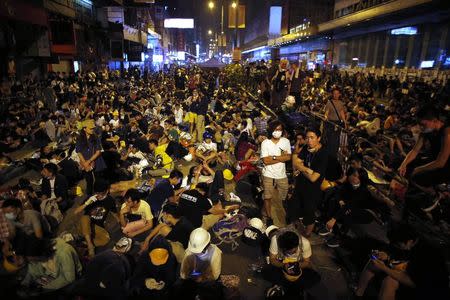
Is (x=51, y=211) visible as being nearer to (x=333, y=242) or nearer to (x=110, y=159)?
(x=110, y=159)

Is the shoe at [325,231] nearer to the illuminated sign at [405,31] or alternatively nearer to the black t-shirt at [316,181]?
the black t-shirt at [316,181]

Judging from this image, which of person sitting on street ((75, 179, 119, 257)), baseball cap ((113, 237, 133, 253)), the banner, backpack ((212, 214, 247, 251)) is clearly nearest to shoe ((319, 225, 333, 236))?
backpack ((212, 214, 247, 251))

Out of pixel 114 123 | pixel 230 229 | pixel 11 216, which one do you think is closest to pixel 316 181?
pixel 230 229

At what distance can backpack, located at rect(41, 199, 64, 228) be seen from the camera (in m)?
6.30

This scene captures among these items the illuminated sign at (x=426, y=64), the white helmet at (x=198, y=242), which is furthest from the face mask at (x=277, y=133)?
the illuminated sign at (x=426, y=64)

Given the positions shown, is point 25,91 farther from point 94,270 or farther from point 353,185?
point 353,185

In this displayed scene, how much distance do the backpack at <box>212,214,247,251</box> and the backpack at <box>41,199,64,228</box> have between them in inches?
119

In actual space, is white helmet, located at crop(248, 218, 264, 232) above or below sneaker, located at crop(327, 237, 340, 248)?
above

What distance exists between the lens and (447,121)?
14.6 feet

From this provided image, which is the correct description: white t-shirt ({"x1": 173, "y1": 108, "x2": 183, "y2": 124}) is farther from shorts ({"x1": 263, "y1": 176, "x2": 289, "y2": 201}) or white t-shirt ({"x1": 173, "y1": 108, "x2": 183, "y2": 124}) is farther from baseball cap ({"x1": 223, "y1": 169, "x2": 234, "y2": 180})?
shorts ({"x1": 263, "y1": 176, "x2": 289, "y2": 201})

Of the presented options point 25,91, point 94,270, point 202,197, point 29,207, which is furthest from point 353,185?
point 25,91

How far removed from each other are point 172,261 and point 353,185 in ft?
10.6

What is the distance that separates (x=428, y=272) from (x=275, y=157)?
2712mm

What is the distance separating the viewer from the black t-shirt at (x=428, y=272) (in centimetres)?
338
